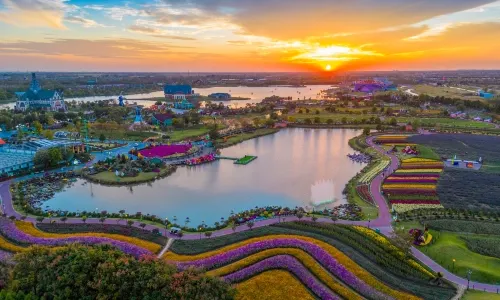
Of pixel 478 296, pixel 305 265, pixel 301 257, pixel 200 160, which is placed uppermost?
pixel 200 160

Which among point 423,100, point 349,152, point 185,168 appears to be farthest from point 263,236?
point 423,100

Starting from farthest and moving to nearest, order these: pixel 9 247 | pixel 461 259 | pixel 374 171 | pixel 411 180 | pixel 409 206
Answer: pixel 374 171
pixel 411 180
pixel 409 206
pixel 9 247
pixel 461 259

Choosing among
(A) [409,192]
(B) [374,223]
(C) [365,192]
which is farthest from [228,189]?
(A) [409,192]

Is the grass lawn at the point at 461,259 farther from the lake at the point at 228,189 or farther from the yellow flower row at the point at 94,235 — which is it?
the yellow flower row at the point at 94,235

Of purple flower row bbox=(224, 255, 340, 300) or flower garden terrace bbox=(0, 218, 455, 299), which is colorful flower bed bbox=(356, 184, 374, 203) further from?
purple flower row bbox=(224, 255, 340, 300)

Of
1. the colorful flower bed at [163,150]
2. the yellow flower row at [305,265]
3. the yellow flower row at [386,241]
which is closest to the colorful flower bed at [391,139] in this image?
the colorful flower bed at [163,150]

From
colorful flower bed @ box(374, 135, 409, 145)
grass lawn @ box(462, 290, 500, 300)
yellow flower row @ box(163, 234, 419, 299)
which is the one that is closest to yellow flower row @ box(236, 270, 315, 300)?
yellow flower row @ box(163, 234, 419, 299)

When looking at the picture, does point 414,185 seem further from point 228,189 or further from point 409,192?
point 228,189
